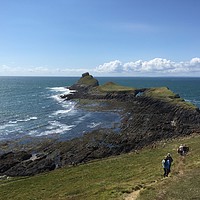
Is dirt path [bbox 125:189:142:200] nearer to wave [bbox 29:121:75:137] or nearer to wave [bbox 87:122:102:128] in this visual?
wave [bbox 29:121:75:137]

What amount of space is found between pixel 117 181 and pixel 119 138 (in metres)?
25.2

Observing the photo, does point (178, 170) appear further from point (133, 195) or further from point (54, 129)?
point (54, 129)

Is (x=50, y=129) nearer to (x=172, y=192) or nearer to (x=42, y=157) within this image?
(x=42, y=157)

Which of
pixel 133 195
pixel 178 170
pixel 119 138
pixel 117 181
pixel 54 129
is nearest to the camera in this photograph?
pixel 133 195

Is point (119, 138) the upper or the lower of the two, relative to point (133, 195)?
lower

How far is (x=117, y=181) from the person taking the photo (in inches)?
1163

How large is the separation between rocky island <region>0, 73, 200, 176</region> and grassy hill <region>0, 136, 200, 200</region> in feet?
15.0

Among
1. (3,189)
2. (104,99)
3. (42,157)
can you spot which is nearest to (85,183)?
(3,189)

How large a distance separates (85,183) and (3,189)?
990cm

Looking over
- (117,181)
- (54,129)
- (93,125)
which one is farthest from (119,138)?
(117,181)

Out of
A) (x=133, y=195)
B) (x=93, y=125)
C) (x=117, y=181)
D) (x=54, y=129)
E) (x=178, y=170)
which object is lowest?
(x=54, y=129)

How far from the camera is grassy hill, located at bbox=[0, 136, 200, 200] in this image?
23.2 meters

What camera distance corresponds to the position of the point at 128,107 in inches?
3627

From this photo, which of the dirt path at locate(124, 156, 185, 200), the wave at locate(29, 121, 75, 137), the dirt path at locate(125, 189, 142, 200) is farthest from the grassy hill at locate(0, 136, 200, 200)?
the wave at locate(29, 121, 75, 137)
